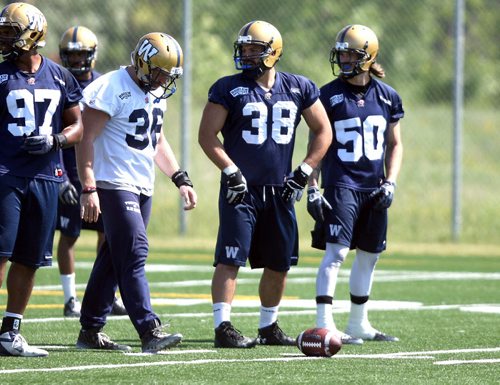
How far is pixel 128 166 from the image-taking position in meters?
8.57

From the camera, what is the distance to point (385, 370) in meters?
7.65

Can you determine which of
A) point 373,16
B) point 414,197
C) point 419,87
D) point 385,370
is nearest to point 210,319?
point 385,370

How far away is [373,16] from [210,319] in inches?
625

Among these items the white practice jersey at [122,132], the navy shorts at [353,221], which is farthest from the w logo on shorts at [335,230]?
the white practice jersey at [122,132]

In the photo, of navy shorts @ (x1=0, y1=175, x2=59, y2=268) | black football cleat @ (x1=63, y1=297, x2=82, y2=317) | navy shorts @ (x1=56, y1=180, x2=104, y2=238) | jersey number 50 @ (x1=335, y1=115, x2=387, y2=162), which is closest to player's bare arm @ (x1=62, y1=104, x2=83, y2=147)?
navy shorts @ (x1=0, y1=175, x2=59, y2=268)

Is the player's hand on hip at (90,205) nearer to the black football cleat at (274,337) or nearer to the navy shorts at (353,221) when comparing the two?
the black football cleat at (274,337)

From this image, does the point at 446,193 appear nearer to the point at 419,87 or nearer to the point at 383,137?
the point at 419,87

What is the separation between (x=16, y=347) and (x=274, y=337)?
1.87 m

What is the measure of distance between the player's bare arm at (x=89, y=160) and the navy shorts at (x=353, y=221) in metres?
1.82

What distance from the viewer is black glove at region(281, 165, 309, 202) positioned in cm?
909

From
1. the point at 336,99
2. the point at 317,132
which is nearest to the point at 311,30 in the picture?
the point at 336,99

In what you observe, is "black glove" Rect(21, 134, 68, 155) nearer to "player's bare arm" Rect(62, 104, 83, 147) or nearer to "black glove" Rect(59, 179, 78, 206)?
"player's bare arm" Rect(62, 104, 83, 147)

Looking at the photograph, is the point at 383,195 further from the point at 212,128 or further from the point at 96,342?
the point at 96,342

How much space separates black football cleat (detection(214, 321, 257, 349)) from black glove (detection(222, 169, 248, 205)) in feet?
2.72
